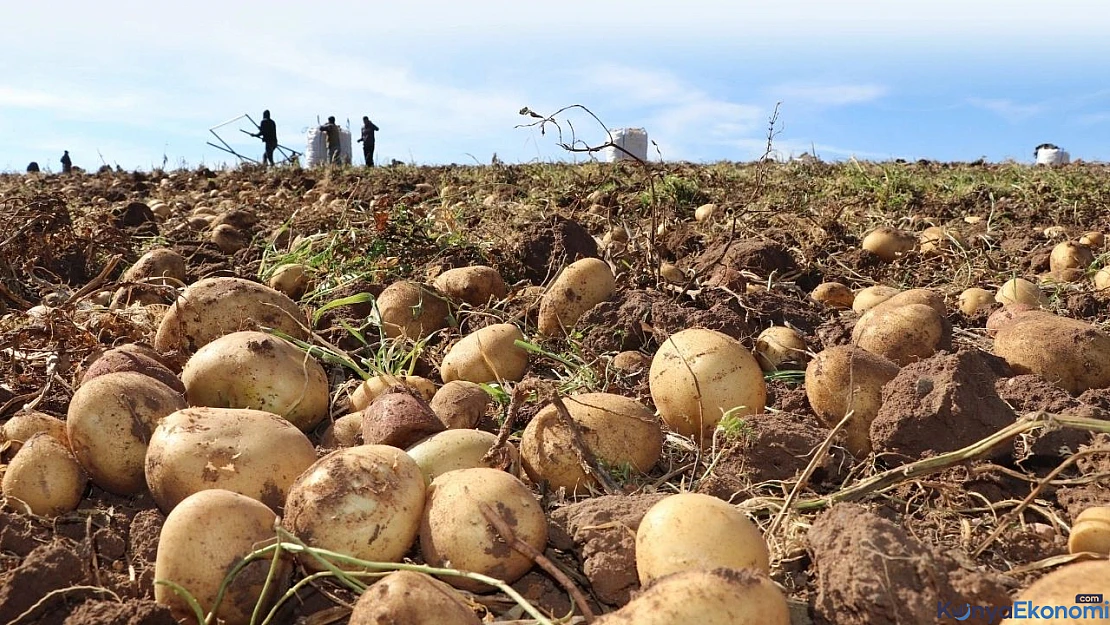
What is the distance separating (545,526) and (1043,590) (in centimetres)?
99

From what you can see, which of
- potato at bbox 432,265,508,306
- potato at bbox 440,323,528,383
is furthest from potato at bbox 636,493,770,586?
potato at bbox 432,265,508,306

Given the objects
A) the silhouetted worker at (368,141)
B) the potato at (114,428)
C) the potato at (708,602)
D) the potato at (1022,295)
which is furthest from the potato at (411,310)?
the silhouetted worker at (368,141)

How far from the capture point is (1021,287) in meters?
3.93

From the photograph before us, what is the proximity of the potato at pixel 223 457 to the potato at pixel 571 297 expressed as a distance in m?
1.44

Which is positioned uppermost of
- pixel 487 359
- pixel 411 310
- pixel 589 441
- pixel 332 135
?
pixel 332 135

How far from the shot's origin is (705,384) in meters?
2.47

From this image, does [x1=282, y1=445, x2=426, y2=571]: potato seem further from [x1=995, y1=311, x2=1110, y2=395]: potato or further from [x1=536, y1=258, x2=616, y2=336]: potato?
[x1=995, y1=311, x2=1110, y2=395]: potato

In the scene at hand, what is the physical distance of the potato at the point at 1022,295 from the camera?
12.7 feet

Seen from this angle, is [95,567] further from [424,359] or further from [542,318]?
[542,318]

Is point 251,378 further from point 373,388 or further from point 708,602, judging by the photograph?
point 708,602

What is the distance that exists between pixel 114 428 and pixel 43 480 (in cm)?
21

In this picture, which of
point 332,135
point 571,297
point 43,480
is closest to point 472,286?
point 571,297

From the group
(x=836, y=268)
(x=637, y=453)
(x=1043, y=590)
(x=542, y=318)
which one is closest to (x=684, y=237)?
(x=836, y=268)

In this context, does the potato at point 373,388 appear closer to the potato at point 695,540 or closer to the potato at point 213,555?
the potato at point 213,555
